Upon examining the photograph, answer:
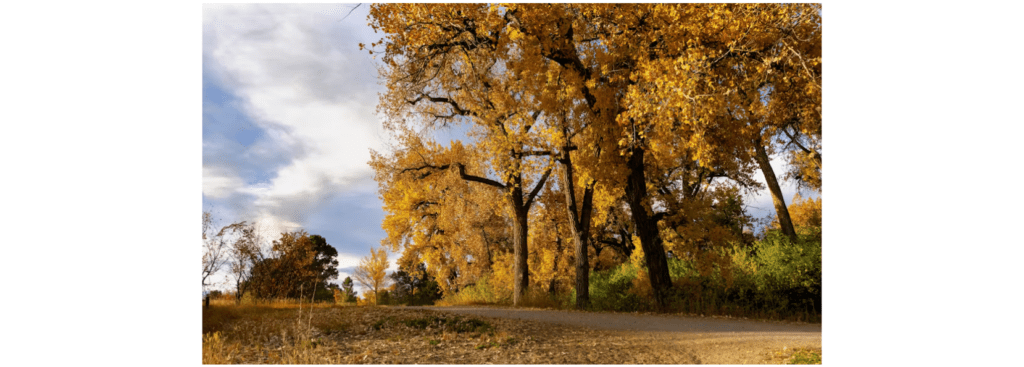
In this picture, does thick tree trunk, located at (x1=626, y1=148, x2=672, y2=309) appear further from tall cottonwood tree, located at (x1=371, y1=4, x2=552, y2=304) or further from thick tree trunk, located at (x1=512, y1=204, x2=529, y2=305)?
thick tree trunk, located at (x1=512, y1=204, x2=529, y2=305)

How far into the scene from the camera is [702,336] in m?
6.44

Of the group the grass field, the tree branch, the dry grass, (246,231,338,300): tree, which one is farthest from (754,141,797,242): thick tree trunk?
(246,231,338,300): tree

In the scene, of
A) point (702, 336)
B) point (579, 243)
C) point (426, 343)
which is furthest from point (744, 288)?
point (426, 343)

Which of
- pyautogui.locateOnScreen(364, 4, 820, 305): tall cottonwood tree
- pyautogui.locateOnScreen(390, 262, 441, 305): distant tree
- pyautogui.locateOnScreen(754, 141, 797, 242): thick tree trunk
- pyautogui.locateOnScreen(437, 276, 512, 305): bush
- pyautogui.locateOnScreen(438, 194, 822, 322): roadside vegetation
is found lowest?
pyautogui.locateOnScreen(390, 262, 441, 305): distant tree

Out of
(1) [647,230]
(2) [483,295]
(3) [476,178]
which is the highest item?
(3) [476,178]

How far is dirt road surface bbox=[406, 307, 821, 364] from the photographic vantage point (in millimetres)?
5152

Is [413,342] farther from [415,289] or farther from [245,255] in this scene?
[415,289]

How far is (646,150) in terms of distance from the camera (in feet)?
33.8

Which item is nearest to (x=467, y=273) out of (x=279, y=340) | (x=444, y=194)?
(x=444, y=194)

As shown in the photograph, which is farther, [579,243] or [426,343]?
[579,243]

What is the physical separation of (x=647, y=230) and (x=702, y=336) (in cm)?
428

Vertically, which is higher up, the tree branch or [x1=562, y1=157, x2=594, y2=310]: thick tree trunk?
the tree branch

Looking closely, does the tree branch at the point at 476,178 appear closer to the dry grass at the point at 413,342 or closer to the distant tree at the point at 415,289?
the dry grass at the point at 413,342

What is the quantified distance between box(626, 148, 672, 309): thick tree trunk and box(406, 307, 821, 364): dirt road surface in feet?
5.14
